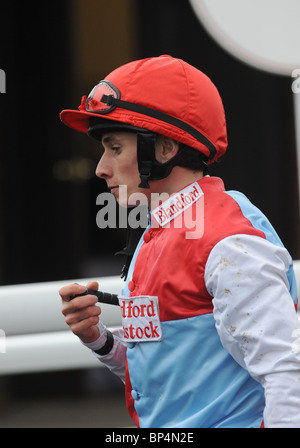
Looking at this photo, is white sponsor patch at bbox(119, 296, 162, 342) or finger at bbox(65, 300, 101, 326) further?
finger at bbox(65, 300, 101, 326)

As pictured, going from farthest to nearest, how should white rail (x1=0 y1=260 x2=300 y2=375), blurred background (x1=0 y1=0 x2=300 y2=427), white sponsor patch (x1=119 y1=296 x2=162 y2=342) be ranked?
blurred background (x1=0 y1=0 x2=300 y2=427) → white rail (x1=0 y1=260 x2=300 y2=375) → white sponsor patch (x1=119 y1=296 x2=162 y2=342)

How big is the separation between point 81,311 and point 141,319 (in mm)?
243

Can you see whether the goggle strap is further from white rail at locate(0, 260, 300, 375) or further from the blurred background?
the blurred background

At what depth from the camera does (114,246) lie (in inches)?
139

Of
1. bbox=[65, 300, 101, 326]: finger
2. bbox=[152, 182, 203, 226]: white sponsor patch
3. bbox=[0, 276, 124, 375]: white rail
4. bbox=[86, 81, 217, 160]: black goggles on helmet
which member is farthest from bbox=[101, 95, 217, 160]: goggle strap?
bbox=[0, 276, 124, 375]: white rail

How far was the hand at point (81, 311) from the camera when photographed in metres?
1.59

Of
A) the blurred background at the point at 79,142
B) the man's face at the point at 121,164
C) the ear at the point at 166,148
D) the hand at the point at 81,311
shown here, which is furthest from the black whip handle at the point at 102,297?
the blurred background at the point at 79,142

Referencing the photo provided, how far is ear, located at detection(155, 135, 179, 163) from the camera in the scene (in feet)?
5.21

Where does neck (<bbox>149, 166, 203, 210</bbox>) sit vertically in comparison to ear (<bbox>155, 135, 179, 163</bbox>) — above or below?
below

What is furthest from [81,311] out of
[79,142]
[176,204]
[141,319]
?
[79,142]

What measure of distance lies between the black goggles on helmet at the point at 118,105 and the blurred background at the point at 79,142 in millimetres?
1845

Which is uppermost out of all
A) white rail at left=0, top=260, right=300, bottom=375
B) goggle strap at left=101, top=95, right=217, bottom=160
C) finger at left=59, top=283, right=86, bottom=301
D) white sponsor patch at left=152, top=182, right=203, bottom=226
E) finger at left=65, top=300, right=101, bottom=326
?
goggle strap at left=101, top=95, right=217, bottom=160

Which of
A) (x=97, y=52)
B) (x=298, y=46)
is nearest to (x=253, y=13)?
(x=298, y=46)
